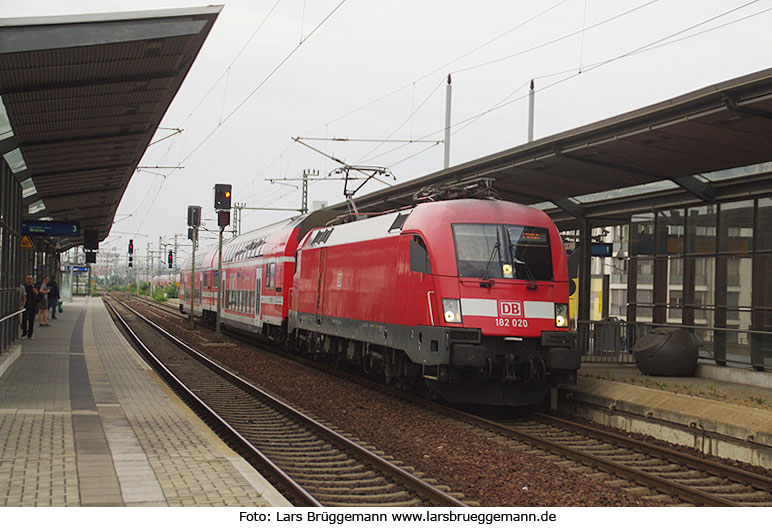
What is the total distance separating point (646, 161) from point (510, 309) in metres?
3.55

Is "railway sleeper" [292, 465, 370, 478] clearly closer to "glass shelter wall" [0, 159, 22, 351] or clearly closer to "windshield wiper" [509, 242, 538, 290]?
"windshield wiper" [509, 242, 538, 290]

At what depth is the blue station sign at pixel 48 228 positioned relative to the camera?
23.6 metres

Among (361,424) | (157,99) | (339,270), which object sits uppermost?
(157,99)

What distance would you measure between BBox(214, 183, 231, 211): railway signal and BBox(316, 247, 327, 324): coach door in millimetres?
6091

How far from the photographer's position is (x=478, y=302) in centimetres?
1171

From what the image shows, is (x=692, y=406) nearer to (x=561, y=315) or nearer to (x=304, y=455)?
(x=561, y=315)

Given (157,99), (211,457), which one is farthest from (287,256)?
(211,457)

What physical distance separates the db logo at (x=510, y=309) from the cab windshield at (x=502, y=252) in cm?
39

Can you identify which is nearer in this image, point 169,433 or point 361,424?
point 169,433

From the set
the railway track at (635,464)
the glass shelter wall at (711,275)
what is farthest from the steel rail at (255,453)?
the glass shelter wall at (711,275)

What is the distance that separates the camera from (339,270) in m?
16.5

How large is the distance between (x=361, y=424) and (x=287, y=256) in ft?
36.8

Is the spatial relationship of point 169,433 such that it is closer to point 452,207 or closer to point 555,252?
point 452,207
